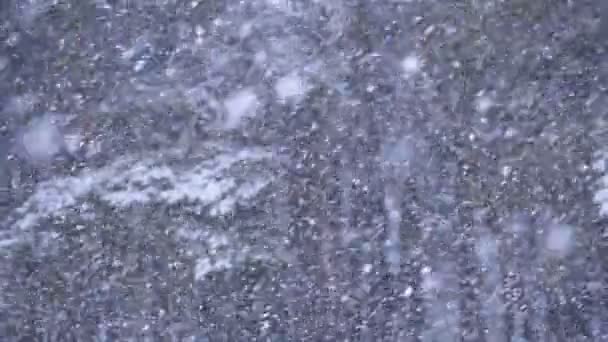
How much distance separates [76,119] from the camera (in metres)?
0.93

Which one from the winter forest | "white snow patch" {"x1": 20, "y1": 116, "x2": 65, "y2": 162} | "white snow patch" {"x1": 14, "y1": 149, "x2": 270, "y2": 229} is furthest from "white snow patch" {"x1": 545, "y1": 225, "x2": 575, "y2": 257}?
"white snow patch" {"x1": 20, "y1": 116, "x2": 65, "y2": 162}

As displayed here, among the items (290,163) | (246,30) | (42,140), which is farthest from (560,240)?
(42,140)

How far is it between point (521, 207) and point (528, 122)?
0.30 ft

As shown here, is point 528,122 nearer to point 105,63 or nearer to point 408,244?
point 408,244

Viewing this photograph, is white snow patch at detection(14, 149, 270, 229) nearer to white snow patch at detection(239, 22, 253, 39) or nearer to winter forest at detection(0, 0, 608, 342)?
winter forest at detection(0, 0, 608, 342)

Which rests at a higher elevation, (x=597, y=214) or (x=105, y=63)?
(x=105, y=63)

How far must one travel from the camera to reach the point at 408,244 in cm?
95

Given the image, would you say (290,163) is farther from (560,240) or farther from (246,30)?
(560,240)

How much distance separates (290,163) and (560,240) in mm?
307

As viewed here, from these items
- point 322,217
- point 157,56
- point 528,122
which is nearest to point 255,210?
point 322,217

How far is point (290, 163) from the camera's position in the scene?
0.94m

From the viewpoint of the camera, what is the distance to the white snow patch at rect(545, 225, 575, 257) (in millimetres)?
951

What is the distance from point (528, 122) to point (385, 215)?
0.18 m

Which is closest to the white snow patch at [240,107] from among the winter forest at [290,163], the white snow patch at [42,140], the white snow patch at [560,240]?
the winter forest at [290,163]
